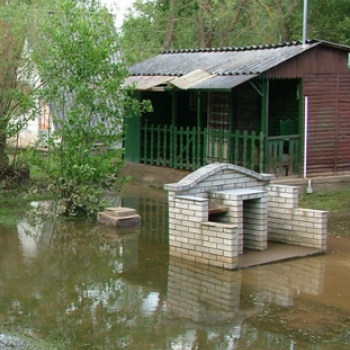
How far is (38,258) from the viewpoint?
32.3ft

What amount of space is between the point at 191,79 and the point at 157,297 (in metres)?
8.22

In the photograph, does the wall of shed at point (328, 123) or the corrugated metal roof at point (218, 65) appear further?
the wall of shed at point (328, 123)

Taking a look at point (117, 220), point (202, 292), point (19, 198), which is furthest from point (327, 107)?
point (202, 292)

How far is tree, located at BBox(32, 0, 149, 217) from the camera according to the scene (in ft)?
40.0

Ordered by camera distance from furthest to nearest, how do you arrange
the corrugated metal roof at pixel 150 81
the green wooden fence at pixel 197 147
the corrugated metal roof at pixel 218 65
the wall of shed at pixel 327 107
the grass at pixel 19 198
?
the corrugated metal roof at pixel 150 81
the wall of shed at pixel 327 107
the green wooden fence at pixel 197 147
the corrugated metal roof at pixel 218 65
the grass at pixel 19 198

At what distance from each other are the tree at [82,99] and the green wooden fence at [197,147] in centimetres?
324

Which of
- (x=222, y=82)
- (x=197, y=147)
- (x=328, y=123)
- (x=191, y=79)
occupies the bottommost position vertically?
(x=197, y=147)

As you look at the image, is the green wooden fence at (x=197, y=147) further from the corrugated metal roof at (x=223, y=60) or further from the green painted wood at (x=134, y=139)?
the corrugated metal roof at (x=223, y=60)

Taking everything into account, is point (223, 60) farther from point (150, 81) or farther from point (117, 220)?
point (117, 220)

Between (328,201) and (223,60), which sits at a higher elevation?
(223,60)

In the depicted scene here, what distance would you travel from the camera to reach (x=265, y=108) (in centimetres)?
1473

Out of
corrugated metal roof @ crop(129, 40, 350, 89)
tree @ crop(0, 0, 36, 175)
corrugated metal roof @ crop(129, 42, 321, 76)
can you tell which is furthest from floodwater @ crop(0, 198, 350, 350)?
corrugated metal roof @ crop(129, 42, 321, 76)

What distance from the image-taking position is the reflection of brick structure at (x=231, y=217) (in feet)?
31.0

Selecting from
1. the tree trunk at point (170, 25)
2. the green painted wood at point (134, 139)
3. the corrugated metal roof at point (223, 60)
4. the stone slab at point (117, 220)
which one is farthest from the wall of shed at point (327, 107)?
the tree trunk at point (170, 25)
